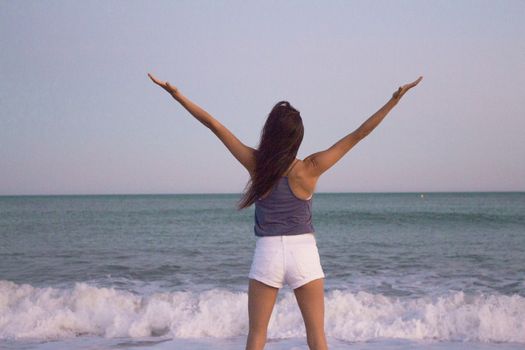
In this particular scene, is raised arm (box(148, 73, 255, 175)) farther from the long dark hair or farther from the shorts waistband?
the shorts waistband

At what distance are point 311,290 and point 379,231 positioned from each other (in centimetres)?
2132

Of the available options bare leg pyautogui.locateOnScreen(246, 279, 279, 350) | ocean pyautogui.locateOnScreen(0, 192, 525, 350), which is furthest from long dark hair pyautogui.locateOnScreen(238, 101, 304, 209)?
ocean pyautogui.locateOnScreen(0, 192, 525, 350)

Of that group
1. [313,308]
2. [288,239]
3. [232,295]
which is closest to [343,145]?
[288,239]

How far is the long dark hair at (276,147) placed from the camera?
2.84m

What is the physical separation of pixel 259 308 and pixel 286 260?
336 millimetres

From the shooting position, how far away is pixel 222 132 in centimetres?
294

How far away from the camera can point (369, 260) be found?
1411 centimetres

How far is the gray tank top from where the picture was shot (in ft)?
9.48

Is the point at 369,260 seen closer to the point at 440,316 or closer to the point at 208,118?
the point at 440,316

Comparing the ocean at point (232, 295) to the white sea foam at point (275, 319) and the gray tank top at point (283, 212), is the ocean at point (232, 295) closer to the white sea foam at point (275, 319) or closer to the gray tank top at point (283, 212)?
the white sea foam at point (275, 319)

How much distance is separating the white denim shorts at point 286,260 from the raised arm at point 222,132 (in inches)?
16.2

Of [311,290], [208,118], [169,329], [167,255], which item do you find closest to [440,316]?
[169,329]

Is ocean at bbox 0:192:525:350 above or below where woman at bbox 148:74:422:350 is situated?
below

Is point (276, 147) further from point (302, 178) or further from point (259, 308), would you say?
point (259, 308)
